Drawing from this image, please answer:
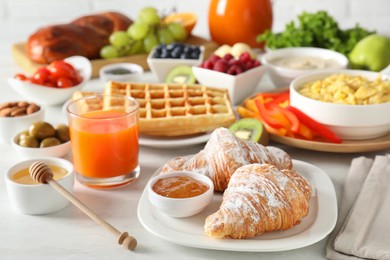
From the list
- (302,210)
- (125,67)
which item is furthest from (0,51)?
(302,210)

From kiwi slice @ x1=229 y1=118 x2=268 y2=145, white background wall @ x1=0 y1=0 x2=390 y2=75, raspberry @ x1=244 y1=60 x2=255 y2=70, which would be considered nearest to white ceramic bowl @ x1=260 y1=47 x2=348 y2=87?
raspberry @ x1=244 y1=60 x2=255 y2=70

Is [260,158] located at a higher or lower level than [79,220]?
higher

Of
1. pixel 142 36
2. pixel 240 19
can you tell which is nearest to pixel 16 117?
pixel 142 36

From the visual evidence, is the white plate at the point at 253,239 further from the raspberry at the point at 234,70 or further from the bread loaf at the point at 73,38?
the bread loaf at the point at 73,38

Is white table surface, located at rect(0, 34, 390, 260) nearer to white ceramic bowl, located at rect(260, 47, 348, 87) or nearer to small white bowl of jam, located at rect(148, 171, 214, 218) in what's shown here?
small white bowl of jam, located at rect(148, 171, 214, 218)

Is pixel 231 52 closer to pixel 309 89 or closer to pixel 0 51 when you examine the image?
pixel 309 89
